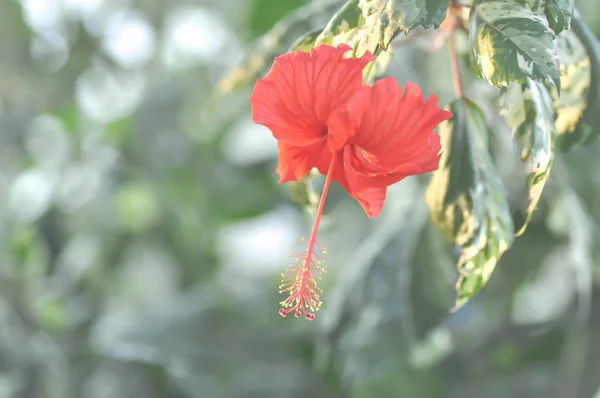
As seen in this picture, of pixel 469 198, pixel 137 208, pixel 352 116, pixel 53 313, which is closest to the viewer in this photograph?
pixel 352 116

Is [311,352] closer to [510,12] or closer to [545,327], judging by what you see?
[545,327]

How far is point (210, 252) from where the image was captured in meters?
1.58

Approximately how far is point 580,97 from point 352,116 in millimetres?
230

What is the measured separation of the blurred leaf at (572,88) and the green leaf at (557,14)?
114mm

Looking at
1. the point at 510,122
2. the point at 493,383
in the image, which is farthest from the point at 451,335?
the point at 510,122

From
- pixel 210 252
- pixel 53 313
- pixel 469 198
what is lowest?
pixel 210 252

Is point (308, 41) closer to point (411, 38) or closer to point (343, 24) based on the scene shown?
point (343, 24)

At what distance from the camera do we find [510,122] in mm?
455

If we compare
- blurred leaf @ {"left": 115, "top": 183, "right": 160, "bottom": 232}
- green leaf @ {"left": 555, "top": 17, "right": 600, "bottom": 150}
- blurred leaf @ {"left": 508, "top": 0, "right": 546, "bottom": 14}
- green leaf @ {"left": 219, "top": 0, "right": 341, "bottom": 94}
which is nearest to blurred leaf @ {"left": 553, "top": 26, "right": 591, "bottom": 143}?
green leaf @ {"left": 555, "top": 17, "right": 600, "bottom": 150}

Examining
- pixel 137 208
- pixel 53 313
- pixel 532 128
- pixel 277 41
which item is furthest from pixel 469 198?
pixel 137 208

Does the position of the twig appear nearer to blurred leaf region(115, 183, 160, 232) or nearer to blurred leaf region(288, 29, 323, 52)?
blurred leaf region(288, 29, 323, 52)

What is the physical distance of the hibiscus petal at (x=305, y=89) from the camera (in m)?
0.39

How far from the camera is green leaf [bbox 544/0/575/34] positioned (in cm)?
41

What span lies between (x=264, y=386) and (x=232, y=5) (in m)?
0.97
